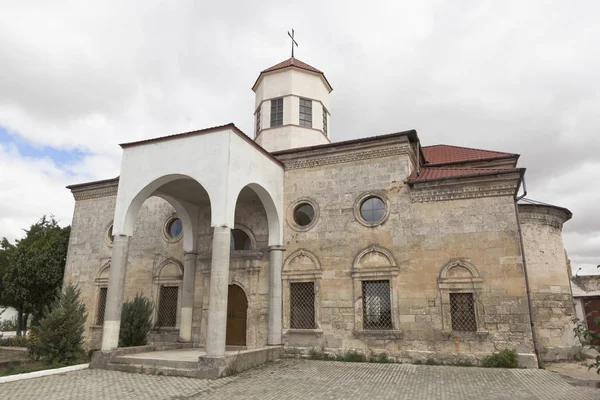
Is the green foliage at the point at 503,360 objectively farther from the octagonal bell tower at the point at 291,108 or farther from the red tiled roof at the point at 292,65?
the red tiled roof at the point at 292,65

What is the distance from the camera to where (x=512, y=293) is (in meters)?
10.4

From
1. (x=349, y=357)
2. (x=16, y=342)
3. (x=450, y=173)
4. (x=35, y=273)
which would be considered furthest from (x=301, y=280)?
(x=16, y=342)

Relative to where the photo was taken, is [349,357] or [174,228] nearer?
[349,357]

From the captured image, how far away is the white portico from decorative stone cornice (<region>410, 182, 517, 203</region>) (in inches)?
172

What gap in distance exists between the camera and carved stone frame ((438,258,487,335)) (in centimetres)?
1058

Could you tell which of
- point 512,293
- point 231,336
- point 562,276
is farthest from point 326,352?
point 562,276

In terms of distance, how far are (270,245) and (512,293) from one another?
6932 millimetres

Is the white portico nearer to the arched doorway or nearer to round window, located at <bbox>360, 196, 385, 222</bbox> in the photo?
the arched doorway

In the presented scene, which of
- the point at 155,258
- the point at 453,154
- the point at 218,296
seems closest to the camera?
the point at 218,296

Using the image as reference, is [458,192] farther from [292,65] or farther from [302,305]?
[292,65]

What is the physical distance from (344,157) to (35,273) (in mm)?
13164

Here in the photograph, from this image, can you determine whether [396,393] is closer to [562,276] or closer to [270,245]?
[270,245]

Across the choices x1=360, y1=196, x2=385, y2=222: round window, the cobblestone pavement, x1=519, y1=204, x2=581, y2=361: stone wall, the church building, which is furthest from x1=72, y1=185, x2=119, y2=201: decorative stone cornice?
x1=519, y1=204, x2=581, y2=361: stone wall

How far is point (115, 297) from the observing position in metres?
10.9
